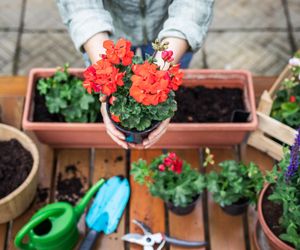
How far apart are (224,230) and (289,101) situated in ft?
1.94

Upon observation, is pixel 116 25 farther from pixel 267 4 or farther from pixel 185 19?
pixel 267 4

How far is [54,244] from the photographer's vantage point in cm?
182

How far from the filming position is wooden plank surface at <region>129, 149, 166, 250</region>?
197cm

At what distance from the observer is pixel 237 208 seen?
1.94 metres

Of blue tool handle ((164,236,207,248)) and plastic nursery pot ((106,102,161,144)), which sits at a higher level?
plastic nursery pot ((106,102,161,144))

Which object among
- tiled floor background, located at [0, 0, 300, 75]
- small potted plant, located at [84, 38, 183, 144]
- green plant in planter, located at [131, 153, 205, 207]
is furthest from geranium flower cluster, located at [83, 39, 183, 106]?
tiled floor background, located at [0, 0, 300, 75]

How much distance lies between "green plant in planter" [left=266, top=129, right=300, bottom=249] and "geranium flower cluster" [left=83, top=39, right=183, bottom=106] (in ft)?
1.62

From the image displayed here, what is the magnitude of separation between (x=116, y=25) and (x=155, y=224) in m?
0.78

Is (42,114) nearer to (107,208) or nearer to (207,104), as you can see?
(107,208)

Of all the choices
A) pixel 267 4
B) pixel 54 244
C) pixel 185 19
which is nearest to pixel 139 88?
pixel 185 19

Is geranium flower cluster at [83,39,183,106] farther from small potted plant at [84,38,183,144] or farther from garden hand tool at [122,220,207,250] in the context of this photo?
garden hand tool at [122,220,207,250]

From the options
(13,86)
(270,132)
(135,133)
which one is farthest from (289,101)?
(13,86)

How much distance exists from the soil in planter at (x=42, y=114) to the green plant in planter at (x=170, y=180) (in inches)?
13.6

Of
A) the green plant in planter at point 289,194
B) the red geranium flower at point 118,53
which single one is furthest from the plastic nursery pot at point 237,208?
the red geranium flower at point 118,53
